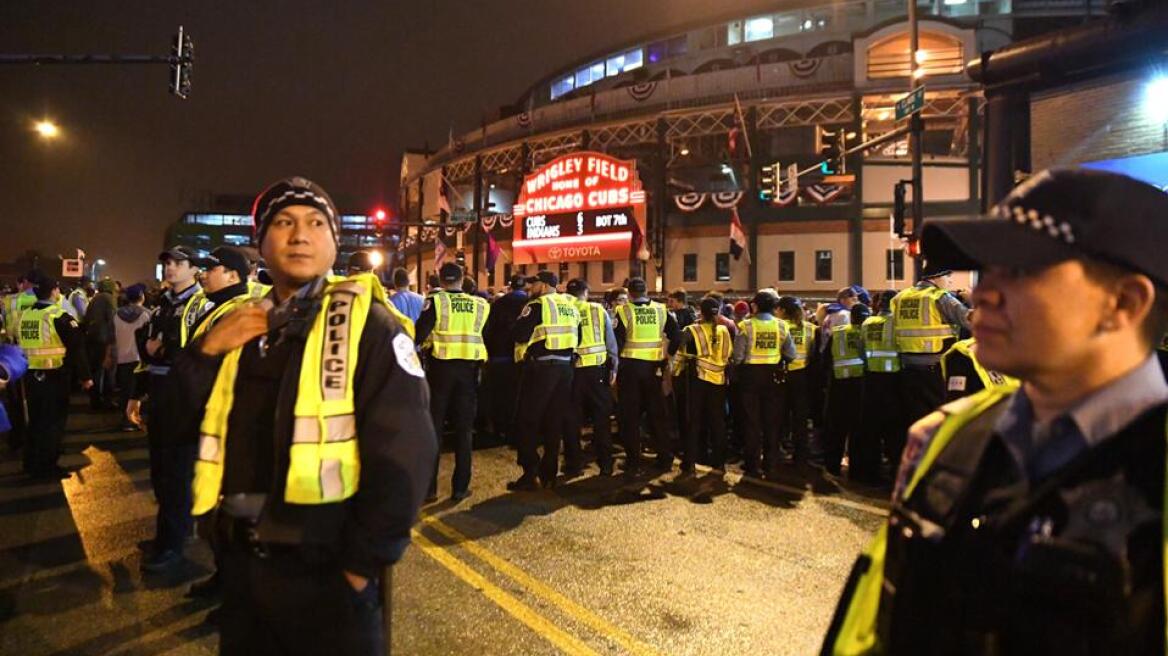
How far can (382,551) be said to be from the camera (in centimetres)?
207

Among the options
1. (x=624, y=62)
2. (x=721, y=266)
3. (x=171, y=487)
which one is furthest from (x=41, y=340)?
(x=624, y=62)

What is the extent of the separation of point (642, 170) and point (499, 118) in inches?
487

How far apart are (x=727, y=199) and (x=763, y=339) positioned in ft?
76.9

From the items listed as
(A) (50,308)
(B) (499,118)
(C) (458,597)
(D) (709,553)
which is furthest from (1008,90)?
(B) (499,118)

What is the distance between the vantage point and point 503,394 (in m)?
10.4

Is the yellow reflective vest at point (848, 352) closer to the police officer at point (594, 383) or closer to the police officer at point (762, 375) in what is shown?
the police officer at point (762, 375)

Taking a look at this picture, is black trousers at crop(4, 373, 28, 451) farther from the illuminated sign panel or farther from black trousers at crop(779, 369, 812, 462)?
the illuminated sign panel

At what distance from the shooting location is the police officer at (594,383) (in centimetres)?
830

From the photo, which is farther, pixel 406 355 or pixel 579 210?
pixel 579 210

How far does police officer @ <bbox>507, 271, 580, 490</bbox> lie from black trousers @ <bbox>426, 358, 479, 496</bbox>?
0.64 m

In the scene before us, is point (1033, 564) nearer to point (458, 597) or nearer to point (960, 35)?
point (458, 597)

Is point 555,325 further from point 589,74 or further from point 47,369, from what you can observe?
point 589,74

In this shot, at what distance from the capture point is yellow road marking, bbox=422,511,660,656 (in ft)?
13.3

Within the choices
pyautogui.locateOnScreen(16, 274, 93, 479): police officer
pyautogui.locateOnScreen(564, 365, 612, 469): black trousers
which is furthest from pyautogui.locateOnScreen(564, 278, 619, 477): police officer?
pyautogui.locateOnScreen(16, 274, 93, 479): police officer
